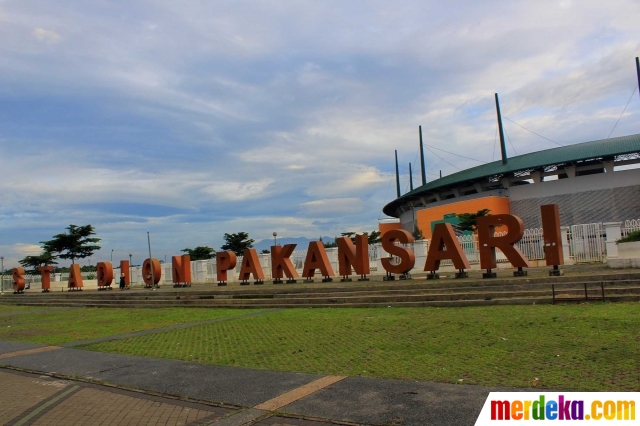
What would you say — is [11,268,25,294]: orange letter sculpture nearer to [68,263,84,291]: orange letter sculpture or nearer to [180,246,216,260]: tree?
[68,263,84,291]: orange letter sculpture

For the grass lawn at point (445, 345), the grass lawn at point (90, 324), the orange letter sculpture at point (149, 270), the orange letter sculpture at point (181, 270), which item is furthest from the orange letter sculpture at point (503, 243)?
the orange letter sculpture at point (149, 270)

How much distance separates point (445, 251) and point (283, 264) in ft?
29.4

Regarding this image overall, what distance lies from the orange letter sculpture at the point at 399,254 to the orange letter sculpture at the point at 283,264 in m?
5.58

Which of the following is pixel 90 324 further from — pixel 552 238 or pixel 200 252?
pixel 200 252

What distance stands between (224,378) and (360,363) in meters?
2.00

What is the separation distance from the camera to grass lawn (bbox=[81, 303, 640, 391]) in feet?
20.2

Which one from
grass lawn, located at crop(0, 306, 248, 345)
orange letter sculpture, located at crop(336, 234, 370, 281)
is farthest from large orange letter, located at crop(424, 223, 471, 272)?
grass lawn, located at crop(0, 306, 248, 345)

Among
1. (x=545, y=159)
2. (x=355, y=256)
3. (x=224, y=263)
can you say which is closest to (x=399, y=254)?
(x=355, y=256)

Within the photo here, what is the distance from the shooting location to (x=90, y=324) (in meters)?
15.5

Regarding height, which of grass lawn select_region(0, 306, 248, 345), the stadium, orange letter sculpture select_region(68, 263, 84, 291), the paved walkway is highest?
the stadium

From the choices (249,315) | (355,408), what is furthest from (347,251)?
(355,408)

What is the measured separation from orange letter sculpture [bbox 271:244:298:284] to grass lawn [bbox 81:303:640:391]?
11120mm

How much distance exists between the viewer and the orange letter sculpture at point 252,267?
84.5ft

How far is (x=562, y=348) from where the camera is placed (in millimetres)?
7270
